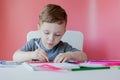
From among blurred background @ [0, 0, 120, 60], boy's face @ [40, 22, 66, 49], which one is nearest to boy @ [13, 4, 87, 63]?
boy's face @ [40, 22, 66, 49]

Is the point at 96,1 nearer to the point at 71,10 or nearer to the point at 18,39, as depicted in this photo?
the point at 71,10

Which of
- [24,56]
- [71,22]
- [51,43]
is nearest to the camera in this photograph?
[24,56]

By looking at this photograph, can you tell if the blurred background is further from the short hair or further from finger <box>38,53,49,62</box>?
finger <box>38,53,49,62</box>

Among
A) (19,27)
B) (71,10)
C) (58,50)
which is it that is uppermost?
(71,10)

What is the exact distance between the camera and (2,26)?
171 centimetres

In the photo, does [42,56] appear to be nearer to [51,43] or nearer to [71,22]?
[51,43]

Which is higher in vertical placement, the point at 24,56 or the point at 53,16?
the point at 53,16

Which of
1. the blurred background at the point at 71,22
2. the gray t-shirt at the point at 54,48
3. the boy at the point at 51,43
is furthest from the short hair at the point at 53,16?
the blurred background at the point at 71,22

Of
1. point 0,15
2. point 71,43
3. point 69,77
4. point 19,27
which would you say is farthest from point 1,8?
point 69,77

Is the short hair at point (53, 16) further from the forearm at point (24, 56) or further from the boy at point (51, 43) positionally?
the forearm at point (24, 56)

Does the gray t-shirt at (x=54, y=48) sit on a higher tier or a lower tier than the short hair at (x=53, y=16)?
lower

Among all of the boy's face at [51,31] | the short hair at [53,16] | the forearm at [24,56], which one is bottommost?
the forearm at [24,56]

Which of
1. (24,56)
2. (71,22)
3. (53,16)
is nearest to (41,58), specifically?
(24,56)

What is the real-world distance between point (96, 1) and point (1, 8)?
690mm
